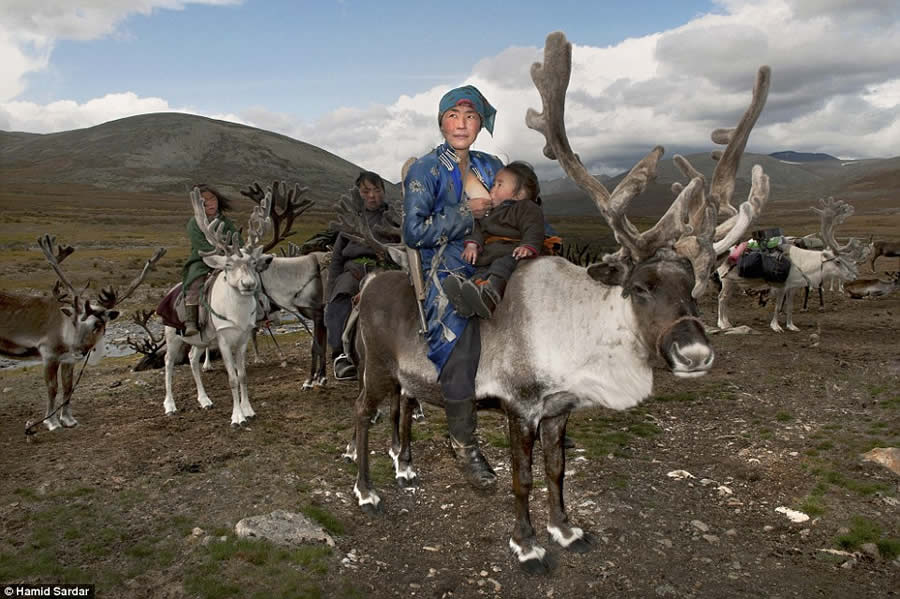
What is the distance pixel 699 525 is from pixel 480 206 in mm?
3797

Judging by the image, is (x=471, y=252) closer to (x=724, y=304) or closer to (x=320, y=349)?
(x=320, y=349)

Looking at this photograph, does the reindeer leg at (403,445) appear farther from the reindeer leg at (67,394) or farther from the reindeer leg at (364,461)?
the reindeer leg at (67,394)

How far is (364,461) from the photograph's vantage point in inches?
240

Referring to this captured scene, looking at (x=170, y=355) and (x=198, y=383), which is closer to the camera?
(x=170, y=355)

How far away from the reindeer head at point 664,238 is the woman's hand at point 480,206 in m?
0.75

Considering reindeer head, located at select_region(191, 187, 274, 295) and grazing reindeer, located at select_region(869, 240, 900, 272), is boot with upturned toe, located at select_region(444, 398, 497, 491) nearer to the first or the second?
reindeer head, located at select_region(191, 187, 274, 295)

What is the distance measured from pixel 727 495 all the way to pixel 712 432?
214 cm

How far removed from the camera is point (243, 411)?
866cm

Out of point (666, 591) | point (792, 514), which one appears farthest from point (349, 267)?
point (792, 514)

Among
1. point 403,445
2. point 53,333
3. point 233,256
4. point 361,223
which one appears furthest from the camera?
point 233,256

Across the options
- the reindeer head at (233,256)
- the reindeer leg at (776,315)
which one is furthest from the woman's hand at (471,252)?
the reindeer leg at (776,315)

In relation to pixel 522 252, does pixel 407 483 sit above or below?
below

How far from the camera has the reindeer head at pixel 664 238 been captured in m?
4.11

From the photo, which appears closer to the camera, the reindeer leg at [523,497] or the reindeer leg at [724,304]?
the reindeer leg at [523,497]
